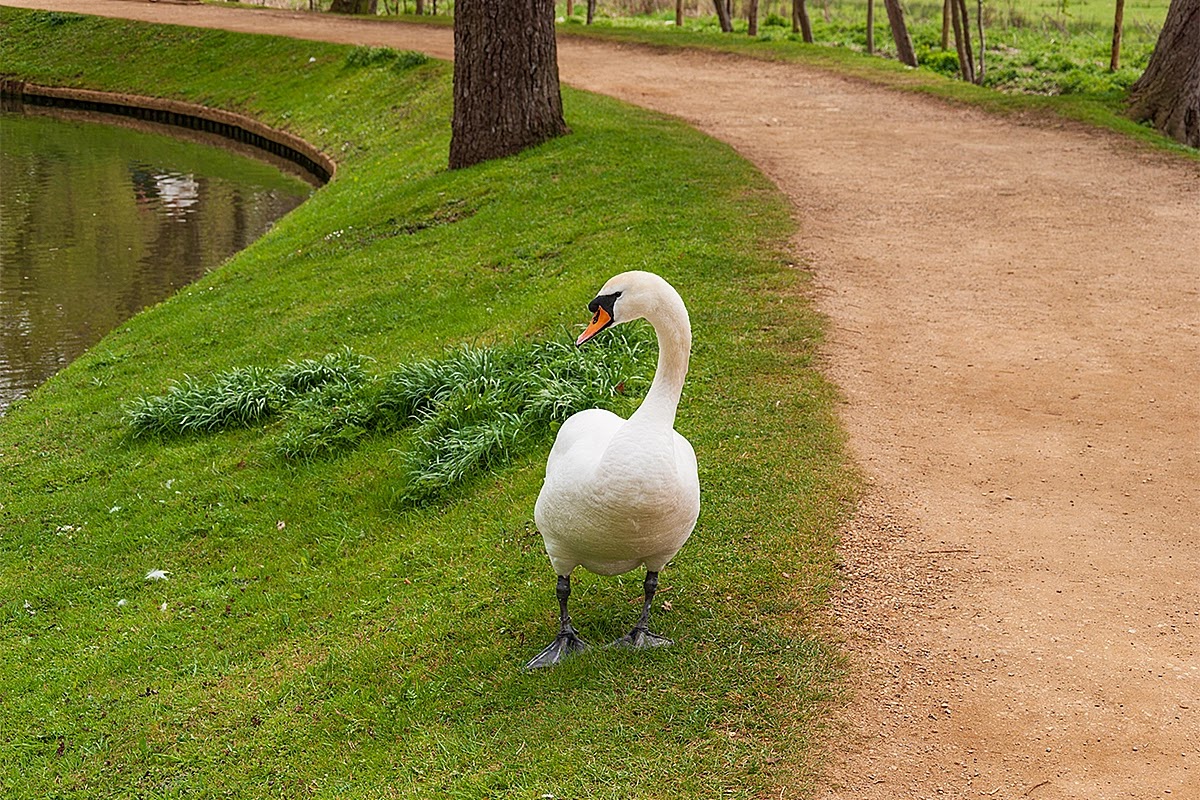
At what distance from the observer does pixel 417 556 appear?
23.2 ft

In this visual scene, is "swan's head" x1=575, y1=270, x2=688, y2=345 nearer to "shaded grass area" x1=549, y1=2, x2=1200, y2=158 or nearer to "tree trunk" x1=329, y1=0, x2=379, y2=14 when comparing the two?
"shaded grass area" x1=549, y1=2, x2=1200, y2=158

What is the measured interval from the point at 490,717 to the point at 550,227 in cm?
787

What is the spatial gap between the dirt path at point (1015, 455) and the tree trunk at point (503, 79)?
8.35 feet

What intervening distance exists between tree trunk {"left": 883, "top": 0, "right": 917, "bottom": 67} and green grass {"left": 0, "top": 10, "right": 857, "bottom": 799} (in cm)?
887

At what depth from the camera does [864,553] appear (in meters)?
6.11

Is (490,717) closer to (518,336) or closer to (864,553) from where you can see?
(864,553)

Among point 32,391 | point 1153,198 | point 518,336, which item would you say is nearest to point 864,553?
point 518,336

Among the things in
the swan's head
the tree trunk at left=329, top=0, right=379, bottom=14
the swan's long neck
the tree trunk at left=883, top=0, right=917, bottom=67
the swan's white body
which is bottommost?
the swan's white body

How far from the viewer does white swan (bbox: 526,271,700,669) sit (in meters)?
4.71

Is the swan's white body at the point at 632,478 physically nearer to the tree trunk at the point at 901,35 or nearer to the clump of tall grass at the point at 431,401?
the clump of tall grass at the point at 431,401

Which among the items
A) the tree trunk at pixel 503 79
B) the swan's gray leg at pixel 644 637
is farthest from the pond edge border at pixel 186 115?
the swan's gray leg at pixel 644 637

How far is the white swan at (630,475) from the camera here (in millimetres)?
4715

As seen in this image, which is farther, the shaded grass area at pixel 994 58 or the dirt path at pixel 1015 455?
the shaded grass area at pixel 994 58

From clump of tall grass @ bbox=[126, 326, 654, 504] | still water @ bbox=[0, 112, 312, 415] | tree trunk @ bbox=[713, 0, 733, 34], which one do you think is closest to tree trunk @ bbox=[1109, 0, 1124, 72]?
tree trunk @ bbox=[713, 0, 733, 34]
